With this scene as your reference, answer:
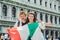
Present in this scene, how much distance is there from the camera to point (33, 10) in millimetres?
33281

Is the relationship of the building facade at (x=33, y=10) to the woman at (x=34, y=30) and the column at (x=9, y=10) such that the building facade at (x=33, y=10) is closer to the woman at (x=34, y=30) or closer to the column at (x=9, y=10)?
the column at (x=9, y=10)

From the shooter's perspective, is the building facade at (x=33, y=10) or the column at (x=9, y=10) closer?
the building facade at (x=33, y=10)

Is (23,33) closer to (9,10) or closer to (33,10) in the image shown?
(9,10)

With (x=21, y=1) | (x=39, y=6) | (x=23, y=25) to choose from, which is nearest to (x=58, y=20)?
(x=39, y=6)

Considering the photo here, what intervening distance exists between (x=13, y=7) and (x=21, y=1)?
1408mm

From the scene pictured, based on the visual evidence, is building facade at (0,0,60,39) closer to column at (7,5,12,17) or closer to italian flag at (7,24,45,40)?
column at (7,5,12,17)

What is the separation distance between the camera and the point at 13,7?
29312 mm

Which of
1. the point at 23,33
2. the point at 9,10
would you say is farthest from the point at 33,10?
the point at 23,33

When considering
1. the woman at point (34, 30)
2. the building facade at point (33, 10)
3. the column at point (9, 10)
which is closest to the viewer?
the woman at point (34, 30)

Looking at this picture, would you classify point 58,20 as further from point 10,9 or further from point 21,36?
point 21,36

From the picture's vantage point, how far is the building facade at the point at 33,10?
1064 inches

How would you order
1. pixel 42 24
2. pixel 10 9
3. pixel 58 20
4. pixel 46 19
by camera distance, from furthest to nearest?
pixel 58 20 → pixel 46 19 → pixel 10 9 → pixel 42 24

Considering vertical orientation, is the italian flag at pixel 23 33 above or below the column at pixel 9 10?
above

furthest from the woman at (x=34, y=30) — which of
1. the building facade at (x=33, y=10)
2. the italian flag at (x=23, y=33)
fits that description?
the building facade at (x=33, y=10)
